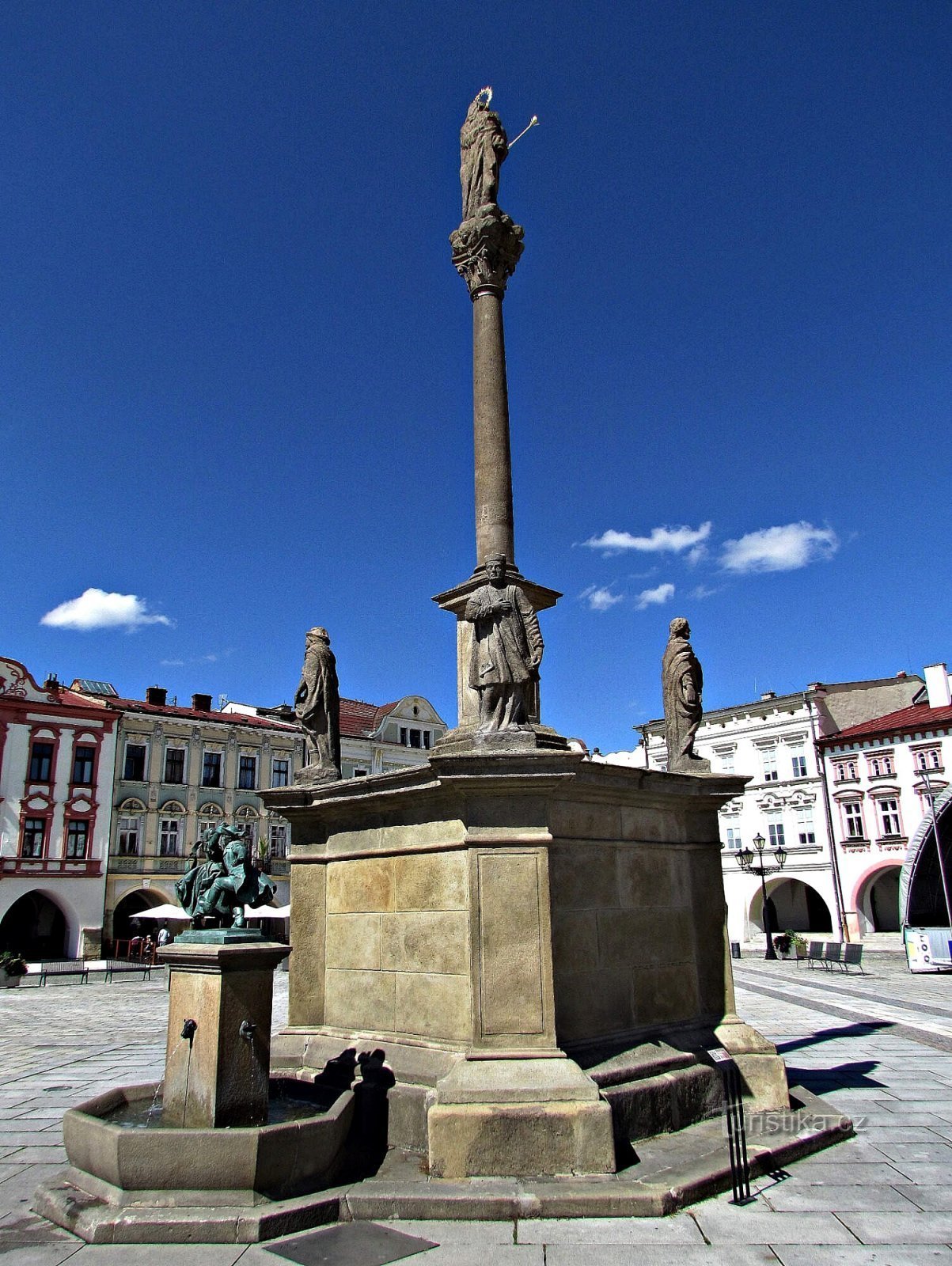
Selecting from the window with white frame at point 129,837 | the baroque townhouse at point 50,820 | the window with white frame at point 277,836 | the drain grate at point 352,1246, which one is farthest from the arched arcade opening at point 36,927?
the drain grate at point 352,1246

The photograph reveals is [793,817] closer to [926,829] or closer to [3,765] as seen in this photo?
[926,829]

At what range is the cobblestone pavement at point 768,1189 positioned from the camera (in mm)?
4789

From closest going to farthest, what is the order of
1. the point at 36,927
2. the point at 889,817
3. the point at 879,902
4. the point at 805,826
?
the point at 36,927 < the point at 889,817 < the point at 879,902 < the point at 805,826

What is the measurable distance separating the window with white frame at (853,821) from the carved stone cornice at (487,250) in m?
39.1

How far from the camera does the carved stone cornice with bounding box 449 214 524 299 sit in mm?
9633

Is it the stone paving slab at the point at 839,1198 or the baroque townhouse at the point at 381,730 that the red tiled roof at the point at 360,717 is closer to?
the baroque townhouse at the point at 381,730

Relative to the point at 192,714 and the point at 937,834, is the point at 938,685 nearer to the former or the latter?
the point at 937,834

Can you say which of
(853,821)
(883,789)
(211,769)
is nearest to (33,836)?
(211,769)

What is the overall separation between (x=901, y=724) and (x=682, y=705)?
37.5m

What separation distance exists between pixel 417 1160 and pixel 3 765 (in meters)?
37.5

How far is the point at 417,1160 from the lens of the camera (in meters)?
6.18

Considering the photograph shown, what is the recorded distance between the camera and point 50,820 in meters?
39.1

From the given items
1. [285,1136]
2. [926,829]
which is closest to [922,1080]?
[285,1136]

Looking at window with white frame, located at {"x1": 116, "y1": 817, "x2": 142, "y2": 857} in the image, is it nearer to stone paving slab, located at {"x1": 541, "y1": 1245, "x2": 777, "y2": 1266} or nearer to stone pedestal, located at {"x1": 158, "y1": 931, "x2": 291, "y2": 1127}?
stone pedestal, located at {"x1": 158, "y1": 931, "x2": 291, "y2": 1127}
